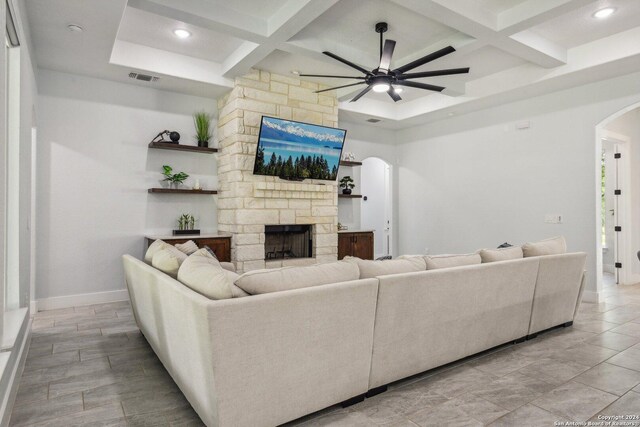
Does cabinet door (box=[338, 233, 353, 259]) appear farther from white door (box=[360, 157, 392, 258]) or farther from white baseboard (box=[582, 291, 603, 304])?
white baseboard (box=[582, 291, 603, 304])

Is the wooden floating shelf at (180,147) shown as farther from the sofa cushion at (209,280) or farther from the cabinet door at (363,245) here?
the sofa cushion at (209,280)

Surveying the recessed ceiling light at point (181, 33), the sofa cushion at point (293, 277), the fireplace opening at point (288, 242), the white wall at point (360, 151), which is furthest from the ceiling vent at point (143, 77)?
the sofa cushion at point (293, 277)

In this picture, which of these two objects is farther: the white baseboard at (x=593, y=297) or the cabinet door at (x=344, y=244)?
the cabinet door at (x=344, y=244)

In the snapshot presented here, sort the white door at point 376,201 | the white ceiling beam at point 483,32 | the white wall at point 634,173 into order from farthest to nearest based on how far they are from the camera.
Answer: the white door at point 376,201 → the white wall at point 634,173 → the white ceiling beam at point 483,32

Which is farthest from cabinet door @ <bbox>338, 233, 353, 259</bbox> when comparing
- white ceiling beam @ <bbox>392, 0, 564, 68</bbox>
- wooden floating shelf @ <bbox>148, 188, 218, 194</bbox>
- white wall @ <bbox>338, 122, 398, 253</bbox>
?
white ceiling beam @ <bbox>392, 0, 564, 68</bbox>

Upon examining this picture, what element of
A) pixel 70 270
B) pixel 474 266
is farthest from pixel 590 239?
pixel 70 270

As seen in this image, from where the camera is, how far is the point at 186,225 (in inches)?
208

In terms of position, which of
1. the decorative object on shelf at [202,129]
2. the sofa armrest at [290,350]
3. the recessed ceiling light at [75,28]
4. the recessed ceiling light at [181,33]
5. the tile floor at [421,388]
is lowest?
the tile floor at [421,388]

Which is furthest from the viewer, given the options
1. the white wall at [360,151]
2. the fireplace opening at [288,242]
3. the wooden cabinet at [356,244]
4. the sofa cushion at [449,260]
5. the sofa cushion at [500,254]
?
the white wall at [360,151]

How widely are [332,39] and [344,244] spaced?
121 inches

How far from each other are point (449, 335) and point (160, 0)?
3552mm

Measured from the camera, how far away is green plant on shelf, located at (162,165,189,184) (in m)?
5.11

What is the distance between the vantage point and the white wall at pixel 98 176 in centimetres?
459

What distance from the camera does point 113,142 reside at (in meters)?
Result: 4.94
